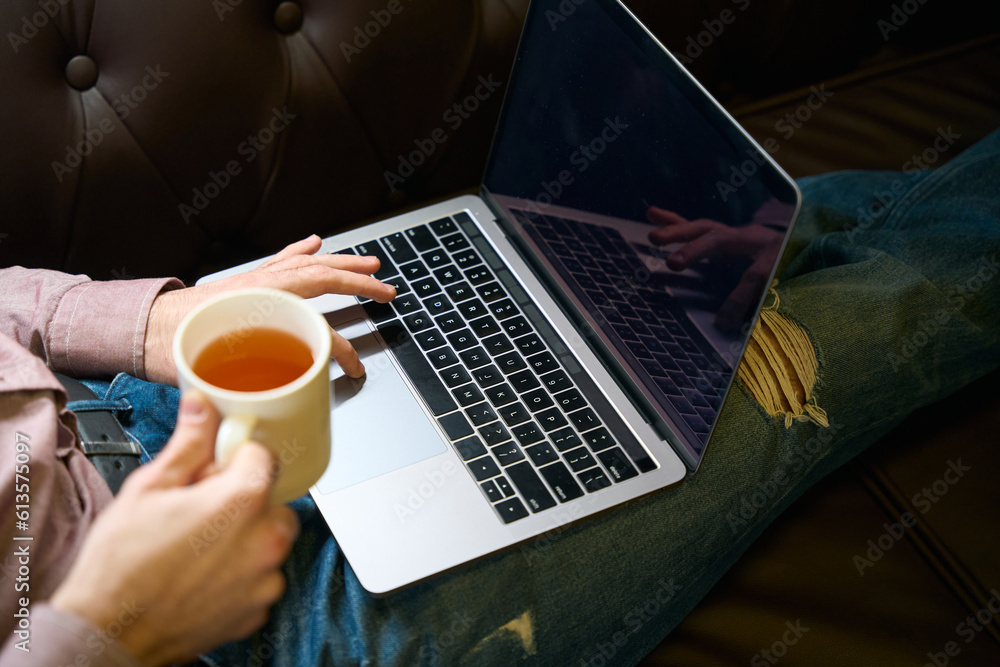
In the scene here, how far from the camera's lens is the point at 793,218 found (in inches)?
21.3

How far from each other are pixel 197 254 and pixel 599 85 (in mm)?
576

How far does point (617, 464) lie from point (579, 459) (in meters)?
0.04

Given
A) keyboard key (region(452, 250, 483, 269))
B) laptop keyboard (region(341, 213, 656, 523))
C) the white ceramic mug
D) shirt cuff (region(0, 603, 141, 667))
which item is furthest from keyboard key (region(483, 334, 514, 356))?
shirt cuff (region(0, 603, 141, 667))

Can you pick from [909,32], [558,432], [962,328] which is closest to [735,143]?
[558,432]

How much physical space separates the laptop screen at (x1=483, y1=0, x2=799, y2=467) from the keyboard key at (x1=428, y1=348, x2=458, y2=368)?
0.46 feet

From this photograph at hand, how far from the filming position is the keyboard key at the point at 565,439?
0.72 m

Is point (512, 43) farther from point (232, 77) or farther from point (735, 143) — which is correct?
point (735, 143)

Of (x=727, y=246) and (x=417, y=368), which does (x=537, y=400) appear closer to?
(x=417, y=368)

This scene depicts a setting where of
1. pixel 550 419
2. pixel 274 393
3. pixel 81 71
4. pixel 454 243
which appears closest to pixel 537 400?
pixel 550 419

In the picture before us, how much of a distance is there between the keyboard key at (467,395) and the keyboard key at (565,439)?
0.08 metres

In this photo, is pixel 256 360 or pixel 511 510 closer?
pixel 256 360

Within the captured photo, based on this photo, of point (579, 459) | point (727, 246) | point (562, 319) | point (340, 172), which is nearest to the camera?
point (727, 246)

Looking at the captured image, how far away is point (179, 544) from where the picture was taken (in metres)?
0.47

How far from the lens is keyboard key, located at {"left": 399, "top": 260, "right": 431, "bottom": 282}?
0.85 meters
